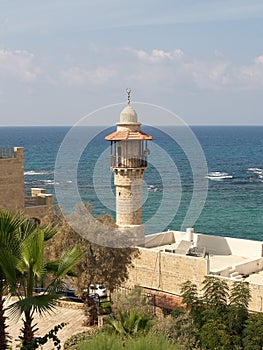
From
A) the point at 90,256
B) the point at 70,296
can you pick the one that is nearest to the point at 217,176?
the point at 70,296

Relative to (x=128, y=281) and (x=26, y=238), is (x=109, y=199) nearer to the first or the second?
(x=128, y=281)

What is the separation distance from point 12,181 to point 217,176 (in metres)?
79.6

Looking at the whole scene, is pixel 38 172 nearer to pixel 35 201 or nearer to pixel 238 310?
pixel 35 201

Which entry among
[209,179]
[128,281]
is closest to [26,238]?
[128,281]

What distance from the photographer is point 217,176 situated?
102 metres

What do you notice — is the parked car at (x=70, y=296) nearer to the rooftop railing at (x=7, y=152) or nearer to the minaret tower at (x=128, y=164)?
the minaret tower at (x=128, y=164)

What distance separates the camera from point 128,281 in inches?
953

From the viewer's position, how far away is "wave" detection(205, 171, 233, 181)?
9956 cm

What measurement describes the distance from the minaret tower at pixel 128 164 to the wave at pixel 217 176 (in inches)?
2935

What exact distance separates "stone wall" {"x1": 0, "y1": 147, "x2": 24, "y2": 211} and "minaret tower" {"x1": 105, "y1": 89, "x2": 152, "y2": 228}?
4040 mm

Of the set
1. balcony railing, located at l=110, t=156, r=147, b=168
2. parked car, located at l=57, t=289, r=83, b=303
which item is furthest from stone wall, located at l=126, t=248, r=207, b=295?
balcony railing, located at l=110, t=156, r=147, b=168

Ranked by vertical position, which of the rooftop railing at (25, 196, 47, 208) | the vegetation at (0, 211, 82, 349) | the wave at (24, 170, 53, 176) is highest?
the wave at (24, 170, 53, 176)
